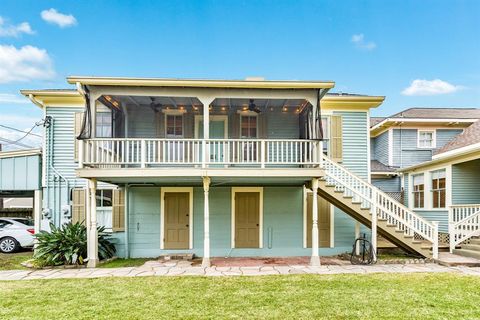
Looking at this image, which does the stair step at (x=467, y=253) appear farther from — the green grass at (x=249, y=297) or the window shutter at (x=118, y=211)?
the window shutter at (x=118, y=211)

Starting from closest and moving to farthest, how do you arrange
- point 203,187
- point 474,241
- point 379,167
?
point 474,241 < point 203,187 < point 379,167

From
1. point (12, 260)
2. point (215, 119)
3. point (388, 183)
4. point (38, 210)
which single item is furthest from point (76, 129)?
point (388, 183)

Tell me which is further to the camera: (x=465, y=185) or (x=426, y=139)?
(x=426, y=139)

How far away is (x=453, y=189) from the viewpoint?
38.8ft

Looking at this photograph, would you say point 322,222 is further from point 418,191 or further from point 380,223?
point 418,191

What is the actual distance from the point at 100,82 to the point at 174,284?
5389mm

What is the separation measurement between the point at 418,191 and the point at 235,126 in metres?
8.40

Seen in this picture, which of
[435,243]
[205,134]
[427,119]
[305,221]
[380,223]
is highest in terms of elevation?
[427,119]

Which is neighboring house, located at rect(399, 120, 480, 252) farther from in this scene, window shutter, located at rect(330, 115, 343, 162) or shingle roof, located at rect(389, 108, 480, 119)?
window shutter, located at rect(330, 115, 343, 162)

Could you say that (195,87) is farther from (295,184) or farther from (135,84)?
(295,184)

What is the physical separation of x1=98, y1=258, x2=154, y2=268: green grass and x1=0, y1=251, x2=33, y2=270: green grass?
2.15m

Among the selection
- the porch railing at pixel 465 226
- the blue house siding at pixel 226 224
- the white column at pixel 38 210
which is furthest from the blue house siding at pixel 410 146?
the white column at pixel 38 210

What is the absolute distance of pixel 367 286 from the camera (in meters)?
6.88

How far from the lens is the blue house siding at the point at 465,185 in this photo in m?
11.8
